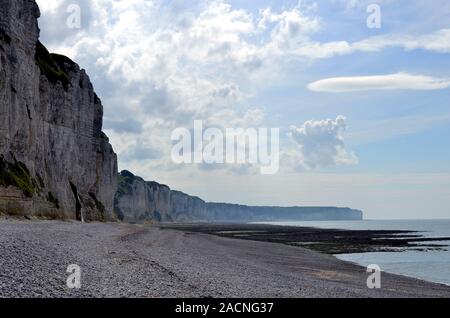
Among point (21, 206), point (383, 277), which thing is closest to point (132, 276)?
point (383, 277)

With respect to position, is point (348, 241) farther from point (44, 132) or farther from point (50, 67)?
point (50, 67)

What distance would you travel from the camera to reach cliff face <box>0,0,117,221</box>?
5103cm

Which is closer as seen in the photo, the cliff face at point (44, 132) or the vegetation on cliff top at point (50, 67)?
the cliff face at point (44, 132)

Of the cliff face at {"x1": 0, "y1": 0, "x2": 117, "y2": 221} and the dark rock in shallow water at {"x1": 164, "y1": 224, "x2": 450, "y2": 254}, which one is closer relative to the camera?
the cliff face at {"x1": 0, "y1": 0, "x2": 117, "y2": 221}

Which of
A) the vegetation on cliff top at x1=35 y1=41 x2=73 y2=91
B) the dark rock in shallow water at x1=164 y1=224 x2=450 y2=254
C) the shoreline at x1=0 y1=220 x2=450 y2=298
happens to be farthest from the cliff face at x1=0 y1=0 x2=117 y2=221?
the shoreline at x1=0 y1=220 x2=450 y2=298

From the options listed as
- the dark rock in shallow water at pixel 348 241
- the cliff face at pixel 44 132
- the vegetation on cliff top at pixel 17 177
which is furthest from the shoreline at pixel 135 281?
the dark rock in shallow water at pixel 348 241

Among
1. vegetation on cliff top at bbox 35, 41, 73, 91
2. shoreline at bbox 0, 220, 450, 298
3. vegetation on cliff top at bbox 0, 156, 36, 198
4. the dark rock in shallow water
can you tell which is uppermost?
vegetation on cliff top at bbox 35, 41, 73, 91

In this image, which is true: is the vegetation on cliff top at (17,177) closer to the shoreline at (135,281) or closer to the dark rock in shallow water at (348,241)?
the shoreline at (135,281)

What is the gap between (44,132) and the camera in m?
66.6

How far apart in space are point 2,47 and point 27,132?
30.1ft

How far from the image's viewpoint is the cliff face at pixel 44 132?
51.0 metres

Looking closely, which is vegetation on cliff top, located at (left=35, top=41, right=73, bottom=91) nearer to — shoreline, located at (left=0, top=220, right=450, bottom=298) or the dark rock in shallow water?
the dark rock in shallow water

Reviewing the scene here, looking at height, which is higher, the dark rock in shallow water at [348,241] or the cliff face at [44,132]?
the cliff face at [44,132]
